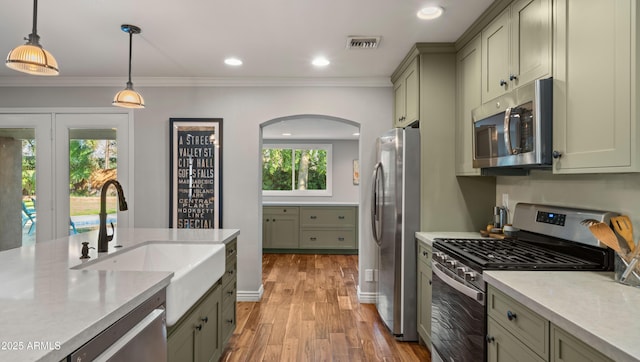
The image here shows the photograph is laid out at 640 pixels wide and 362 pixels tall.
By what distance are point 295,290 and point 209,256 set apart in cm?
246

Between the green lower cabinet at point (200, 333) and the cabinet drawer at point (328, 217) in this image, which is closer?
the green lower cabinet at point (200, 333)

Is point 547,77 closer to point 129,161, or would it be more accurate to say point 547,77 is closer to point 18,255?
point 18,255

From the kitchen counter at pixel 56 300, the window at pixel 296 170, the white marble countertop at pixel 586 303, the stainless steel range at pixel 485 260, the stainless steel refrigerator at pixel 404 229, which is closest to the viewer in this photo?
the kitchen counter at pixel 56 300

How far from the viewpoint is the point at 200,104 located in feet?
12.6

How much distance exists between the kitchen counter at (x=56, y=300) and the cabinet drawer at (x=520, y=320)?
146cm

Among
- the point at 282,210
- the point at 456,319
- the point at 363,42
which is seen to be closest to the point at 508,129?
the point at 456,319

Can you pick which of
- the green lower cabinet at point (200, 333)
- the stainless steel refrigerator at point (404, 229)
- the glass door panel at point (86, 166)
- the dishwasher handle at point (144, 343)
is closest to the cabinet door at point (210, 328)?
the green lower cabinet at point (200, 333)

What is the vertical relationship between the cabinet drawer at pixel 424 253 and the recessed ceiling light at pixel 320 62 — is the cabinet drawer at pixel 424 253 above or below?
below

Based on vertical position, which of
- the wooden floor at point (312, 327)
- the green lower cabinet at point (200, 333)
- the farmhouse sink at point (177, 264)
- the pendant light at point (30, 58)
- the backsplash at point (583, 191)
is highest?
the pendant light at point (30, 58)

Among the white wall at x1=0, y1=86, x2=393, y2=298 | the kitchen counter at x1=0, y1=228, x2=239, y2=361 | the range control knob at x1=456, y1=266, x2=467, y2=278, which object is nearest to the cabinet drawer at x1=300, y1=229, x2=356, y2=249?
the white wall at x1=0, y1=86, x2=393, y2=298

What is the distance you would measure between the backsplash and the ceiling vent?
5.01ft

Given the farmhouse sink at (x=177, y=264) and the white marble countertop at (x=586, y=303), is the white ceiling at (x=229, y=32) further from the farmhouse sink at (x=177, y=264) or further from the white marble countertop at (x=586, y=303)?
the white marble countertop at (x=586, y=303)

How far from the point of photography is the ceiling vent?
8.98 ft

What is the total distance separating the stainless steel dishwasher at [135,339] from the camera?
0.97m
